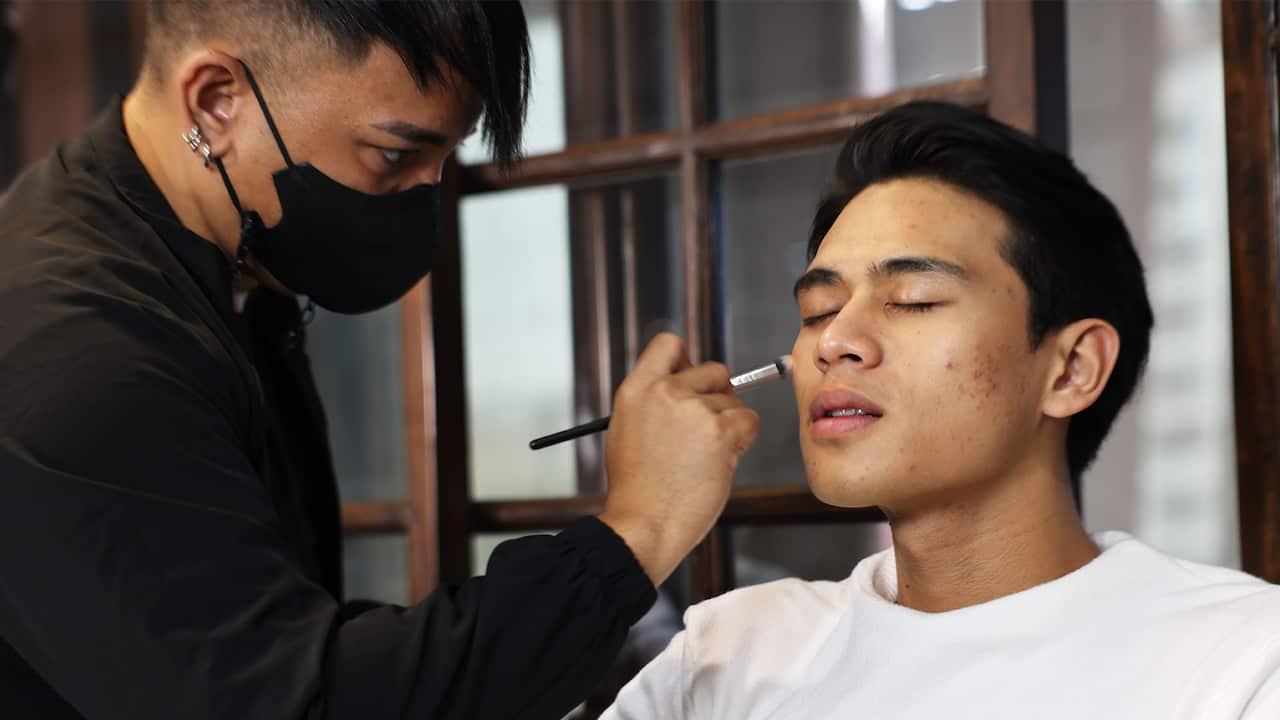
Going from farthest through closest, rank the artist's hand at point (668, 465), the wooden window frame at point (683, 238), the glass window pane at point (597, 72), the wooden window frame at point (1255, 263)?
the glass window pane at point (597, 72), the wooden window frame at point (683, 238), the wooden window frame at point (1255, 263), the artist's hand at point (668, 465)

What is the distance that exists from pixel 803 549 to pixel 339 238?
840 millimetres

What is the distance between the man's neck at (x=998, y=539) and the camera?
1408mm

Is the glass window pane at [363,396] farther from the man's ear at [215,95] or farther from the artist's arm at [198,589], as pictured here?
the artist's arm at [198,589]

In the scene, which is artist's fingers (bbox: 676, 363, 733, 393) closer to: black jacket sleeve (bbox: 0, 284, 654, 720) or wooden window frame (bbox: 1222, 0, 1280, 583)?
black jacket sleeve (bbox: 0, 284, 654, 720)

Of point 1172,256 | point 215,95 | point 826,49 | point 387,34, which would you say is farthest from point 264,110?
point 1172,256

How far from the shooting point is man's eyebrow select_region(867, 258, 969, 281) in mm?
1386

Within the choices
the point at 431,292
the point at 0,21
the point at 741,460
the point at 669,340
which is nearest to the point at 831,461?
the point at 669,340

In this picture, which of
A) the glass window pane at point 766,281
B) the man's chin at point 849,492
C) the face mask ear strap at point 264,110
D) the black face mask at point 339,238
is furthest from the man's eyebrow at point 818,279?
the face mask ear strap at point 264,110

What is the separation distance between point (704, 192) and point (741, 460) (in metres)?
0.40

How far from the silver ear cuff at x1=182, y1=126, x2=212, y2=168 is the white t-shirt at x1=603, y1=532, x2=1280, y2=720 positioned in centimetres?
84

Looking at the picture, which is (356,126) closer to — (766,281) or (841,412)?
(841,412)

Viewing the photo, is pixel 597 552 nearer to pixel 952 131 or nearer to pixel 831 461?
pixel 831 461

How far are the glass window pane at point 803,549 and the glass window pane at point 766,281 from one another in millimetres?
83

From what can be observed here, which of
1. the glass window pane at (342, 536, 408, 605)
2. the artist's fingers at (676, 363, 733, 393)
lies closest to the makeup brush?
the artist's fingers at (676, 363, 733, 393)
